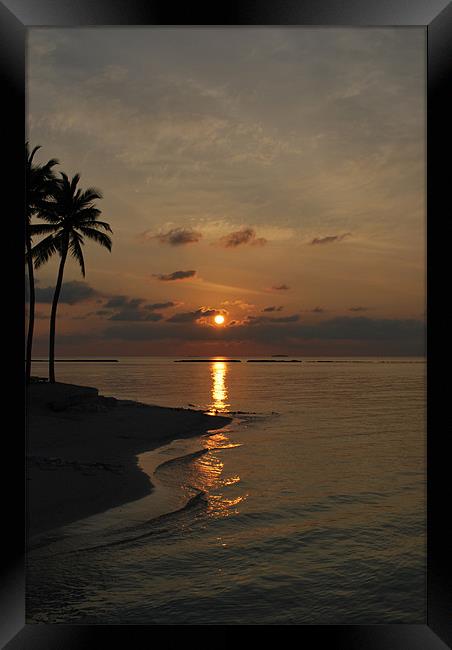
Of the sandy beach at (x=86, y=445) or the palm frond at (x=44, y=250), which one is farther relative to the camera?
the palm frond at (x=44, y=250)

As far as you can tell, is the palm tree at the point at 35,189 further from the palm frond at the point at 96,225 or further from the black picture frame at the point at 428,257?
the black picture frame at the point at 428,257

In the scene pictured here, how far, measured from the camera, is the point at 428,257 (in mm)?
1881

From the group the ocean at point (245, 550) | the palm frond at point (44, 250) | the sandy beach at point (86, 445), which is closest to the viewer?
the ocean at point (245, 550)

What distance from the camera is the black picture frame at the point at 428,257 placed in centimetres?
Answer: 178

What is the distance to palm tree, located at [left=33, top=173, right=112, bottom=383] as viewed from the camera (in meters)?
14.2

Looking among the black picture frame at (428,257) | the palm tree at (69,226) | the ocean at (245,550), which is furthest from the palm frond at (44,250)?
the black picture frame at (428,257)

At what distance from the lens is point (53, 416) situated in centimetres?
1027

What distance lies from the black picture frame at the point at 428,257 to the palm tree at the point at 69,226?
12.5 meters

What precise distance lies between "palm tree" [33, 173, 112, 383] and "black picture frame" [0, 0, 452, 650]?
41.1 ft

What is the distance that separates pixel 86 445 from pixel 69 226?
27.5ft

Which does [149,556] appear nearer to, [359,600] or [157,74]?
[359,600]

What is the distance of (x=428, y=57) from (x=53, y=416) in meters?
9.87

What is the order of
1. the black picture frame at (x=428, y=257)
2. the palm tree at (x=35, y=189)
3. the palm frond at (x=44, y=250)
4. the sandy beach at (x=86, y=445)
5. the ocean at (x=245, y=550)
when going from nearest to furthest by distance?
1. the black picture frame at (x=428, y=257)
2. the ocean at (x=245, y=550)
3. the sandy beach at (x=86, y=445)
4. the palm tree at (x=35, y=189)
5. the palm frond at (x=44, y=250)

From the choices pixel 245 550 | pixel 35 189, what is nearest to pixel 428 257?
pixel 245 550
